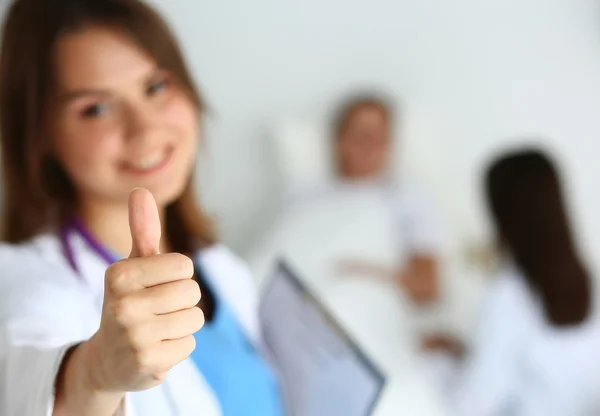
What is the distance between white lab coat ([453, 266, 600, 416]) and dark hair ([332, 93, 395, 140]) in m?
0.77

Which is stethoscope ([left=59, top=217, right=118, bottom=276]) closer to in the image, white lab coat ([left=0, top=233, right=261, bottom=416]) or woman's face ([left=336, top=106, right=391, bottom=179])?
white lab coat ([left=0, top=233, right=261, bottom=416])

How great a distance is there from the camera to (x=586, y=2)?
1.63m

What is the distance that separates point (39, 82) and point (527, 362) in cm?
101

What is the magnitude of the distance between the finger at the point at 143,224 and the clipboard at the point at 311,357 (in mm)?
315

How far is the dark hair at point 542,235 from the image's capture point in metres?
1.10

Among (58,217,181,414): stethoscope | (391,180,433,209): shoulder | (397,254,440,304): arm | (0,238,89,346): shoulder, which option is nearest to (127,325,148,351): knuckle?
(0,238,89,346): shoulder

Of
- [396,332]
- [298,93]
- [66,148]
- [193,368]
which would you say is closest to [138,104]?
[66,148]

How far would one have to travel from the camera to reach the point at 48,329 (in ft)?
1.46

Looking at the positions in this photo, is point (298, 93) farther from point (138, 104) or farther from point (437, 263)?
point (138, 104)

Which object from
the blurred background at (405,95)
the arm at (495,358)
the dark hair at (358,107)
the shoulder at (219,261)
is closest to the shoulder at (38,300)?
the shoulder at (219,261)

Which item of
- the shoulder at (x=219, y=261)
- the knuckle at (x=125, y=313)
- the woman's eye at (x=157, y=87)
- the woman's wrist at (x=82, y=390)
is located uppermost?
the woman's eye at (x=157, y=87)

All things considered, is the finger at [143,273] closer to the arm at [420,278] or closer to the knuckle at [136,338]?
the knuckle at [136,338]

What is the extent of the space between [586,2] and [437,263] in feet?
2.95

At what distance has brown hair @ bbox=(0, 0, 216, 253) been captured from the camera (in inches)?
22.0
